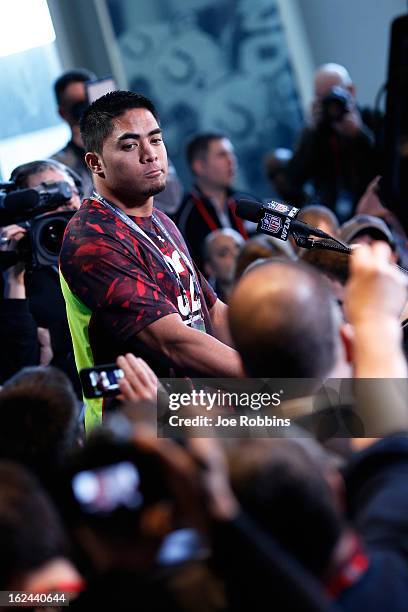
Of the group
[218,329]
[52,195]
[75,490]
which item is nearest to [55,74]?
[52,195]

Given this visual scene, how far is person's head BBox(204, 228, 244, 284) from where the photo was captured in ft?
16.6

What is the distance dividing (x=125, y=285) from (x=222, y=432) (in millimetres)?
814

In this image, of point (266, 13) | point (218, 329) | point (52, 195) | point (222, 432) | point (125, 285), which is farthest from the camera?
point (266, 13)

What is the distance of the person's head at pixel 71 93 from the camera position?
15.4 ft

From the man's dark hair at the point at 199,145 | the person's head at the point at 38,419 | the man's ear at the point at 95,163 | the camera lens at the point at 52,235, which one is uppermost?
the man's ear at the point at 95,163

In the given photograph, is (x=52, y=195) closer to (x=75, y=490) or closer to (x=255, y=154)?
(x=75, y=490)

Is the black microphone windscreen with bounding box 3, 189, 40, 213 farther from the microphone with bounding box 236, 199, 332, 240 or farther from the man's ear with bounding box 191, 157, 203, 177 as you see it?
the man's ear with bounding box 191, 157, 203, 177

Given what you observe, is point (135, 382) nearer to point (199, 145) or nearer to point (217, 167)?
point (217, 167)

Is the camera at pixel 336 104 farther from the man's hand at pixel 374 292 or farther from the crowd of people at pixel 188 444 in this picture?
the man's hand at pixel 374 292

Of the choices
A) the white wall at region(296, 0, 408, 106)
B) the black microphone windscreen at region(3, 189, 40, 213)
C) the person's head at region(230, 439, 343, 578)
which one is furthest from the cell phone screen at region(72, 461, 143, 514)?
the white wall at region(296, 0, 408, 106)

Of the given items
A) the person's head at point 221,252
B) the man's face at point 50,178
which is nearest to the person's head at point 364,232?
the person's head at point 221,252

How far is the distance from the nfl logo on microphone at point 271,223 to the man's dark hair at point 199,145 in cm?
327

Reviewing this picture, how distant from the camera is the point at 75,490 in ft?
4.61

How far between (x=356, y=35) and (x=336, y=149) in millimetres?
2419
